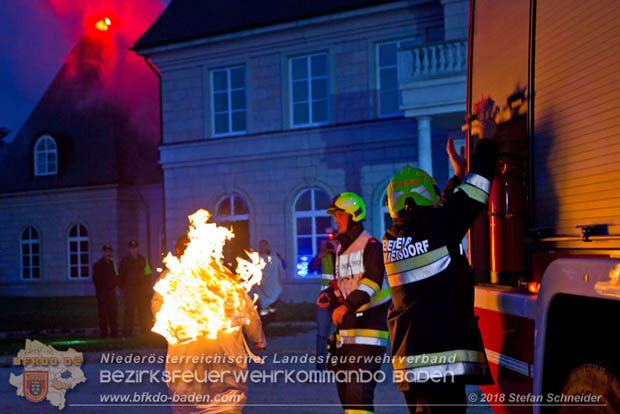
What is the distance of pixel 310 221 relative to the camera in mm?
22188

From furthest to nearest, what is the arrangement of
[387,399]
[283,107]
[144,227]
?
[144,227] → [283,107] → [387,399]

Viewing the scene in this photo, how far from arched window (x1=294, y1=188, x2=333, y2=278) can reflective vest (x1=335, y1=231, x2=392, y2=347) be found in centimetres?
1600

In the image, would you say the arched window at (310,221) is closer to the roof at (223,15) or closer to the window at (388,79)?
the window at (388,79)

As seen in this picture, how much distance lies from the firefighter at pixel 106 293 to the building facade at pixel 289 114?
26.0ft

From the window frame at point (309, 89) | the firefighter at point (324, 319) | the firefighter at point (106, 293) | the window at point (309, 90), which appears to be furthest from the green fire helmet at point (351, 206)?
the window at point (309, 90)

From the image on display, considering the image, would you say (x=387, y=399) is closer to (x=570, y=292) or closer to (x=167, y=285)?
(x=167, y=285)

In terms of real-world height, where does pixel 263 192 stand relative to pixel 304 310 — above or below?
above

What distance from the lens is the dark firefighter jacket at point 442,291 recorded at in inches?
149

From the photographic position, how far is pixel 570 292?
3055 millimetres

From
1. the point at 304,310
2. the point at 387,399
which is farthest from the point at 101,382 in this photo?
the point at 304,310

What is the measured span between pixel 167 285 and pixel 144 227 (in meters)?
25.8

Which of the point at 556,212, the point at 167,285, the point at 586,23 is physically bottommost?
the point at 167,285

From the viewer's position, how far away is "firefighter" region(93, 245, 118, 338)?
14766mm

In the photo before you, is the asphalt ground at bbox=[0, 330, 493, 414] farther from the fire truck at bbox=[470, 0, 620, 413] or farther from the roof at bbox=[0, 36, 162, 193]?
the roof at bbox=[0, 36, 162, 193]
